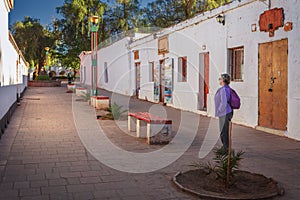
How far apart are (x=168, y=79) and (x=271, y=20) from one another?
25.0ft

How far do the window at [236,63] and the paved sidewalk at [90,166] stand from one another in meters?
1.84

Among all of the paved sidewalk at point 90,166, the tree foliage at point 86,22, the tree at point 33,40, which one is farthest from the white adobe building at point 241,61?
the tree at point 33,40

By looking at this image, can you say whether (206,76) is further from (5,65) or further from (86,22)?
(86,22)

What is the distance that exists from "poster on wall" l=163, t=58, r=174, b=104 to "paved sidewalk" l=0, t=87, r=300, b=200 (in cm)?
622

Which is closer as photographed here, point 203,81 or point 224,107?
point 224,107

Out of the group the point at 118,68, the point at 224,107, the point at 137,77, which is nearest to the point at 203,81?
the point at 224,107

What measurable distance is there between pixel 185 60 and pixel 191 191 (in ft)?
35.9

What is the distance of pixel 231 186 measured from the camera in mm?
4809

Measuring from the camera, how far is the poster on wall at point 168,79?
16.0 metres

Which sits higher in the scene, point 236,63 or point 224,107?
point 236,63

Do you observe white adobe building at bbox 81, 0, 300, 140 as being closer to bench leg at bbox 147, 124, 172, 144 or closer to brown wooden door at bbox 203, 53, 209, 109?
brown wooden door at bbox 203, 53, 209, 109

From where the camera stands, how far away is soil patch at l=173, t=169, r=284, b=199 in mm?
4496

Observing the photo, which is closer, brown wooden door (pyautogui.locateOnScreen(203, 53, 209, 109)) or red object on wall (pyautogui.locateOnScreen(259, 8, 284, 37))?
red object on wall (pyautogui.locateOnScreen(259, 8, 284, 37))

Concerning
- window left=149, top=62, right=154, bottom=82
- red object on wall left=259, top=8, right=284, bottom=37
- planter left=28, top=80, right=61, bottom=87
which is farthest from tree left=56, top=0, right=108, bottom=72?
red object on wall left=259, top=8, right=284, bottom=37
